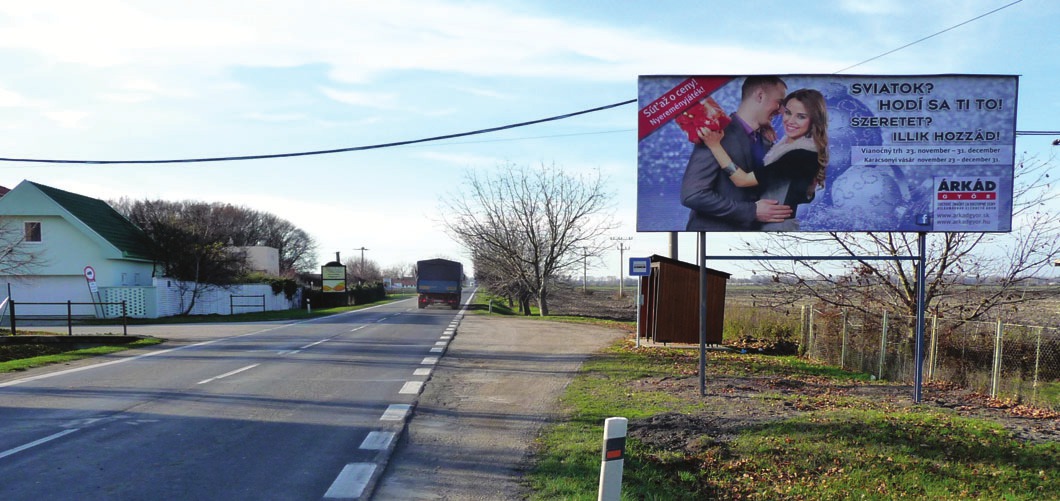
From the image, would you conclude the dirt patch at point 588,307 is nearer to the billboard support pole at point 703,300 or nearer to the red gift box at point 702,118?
the billboard support pole at point 703,300

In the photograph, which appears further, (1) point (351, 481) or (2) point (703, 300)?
(2) point (703, 300)

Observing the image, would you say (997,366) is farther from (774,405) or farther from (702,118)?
(702,118)

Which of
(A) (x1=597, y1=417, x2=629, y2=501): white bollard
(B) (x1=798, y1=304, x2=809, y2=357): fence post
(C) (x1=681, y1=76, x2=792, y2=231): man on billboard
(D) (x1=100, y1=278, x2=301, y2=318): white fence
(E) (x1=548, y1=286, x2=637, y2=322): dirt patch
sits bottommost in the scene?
(E) (x1=548, y1=286, x2=637, y2=322): dirt patch

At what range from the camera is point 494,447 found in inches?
287

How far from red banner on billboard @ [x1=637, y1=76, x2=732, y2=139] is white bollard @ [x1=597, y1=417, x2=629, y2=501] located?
22.5ft

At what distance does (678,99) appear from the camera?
34.5 ft

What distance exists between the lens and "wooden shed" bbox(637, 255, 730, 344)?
1839 centimetres

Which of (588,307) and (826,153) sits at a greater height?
(826,153)

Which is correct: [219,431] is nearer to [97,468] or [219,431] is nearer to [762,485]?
[97,468]

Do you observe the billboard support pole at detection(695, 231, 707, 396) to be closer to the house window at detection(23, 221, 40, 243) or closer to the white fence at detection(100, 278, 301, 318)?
the white fence at detection(100, 278, 301, 318)

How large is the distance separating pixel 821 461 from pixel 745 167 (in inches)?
206

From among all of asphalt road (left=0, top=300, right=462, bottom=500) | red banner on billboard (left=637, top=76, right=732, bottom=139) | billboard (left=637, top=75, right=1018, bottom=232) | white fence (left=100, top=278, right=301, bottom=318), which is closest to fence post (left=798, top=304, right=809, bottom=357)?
billboard (left=637, top=75, right=1018, bottom=232)

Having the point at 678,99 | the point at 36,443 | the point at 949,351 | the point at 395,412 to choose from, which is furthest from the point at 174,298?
the point at 949,351

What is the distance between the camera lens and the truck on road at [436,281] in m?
45.0
